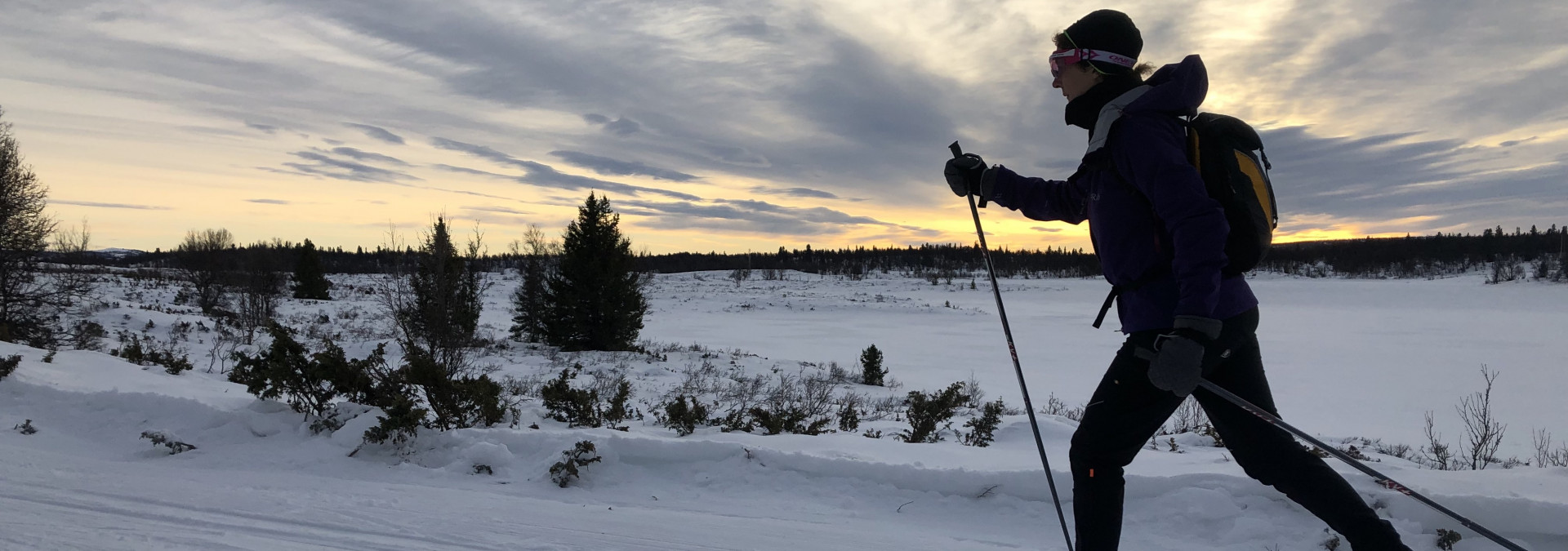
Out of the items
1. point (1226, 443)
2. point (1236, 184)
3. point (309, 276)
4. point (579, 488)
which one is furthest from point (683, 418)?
point (309, 276)

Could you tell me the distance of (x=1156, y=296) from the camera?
214cm

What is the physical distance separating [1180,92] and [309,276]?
130 feet

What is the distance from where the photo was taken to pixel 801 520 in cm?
347

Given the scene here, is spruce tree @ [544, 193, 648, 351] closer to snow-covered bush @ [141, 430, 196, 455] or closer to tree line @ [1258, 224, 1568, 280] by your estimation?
snow-covered bush @ [141, 430, 196, 455]

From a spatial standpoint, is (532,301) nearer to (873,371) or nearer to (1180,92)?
(873,371)

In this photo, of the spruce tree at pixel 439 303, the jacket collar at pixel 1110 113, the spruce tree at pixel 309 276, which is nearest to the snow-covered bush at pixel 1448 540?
the jacket collar at pixel 1110 113

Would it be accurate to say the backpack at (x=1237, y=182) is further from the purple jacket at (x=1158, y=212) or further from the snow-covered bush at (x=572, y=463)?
the snow-covered bush at (x=572, y=463)

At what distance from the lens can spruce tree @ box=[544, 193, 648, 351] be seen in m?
18.7

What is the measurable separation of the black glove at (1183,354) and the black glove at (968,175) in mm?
1045

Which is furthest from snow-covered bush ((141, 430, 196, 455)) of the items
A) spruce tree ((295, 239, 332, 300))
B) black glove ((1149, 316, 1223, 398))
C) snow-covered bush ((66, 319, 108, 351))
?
spruce tree ((295, 239, 332, 300))

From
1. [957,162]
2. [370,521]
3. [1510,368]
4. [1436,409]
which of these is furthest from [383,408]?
[1510,368]

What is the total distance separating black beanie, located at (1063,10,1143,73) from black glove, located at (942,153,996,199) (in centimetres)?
67

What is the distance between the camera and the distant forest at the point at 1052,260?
39.9 meters

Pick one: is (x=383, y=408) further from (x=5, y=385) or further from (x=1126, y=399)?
(x=1126, y=399)
